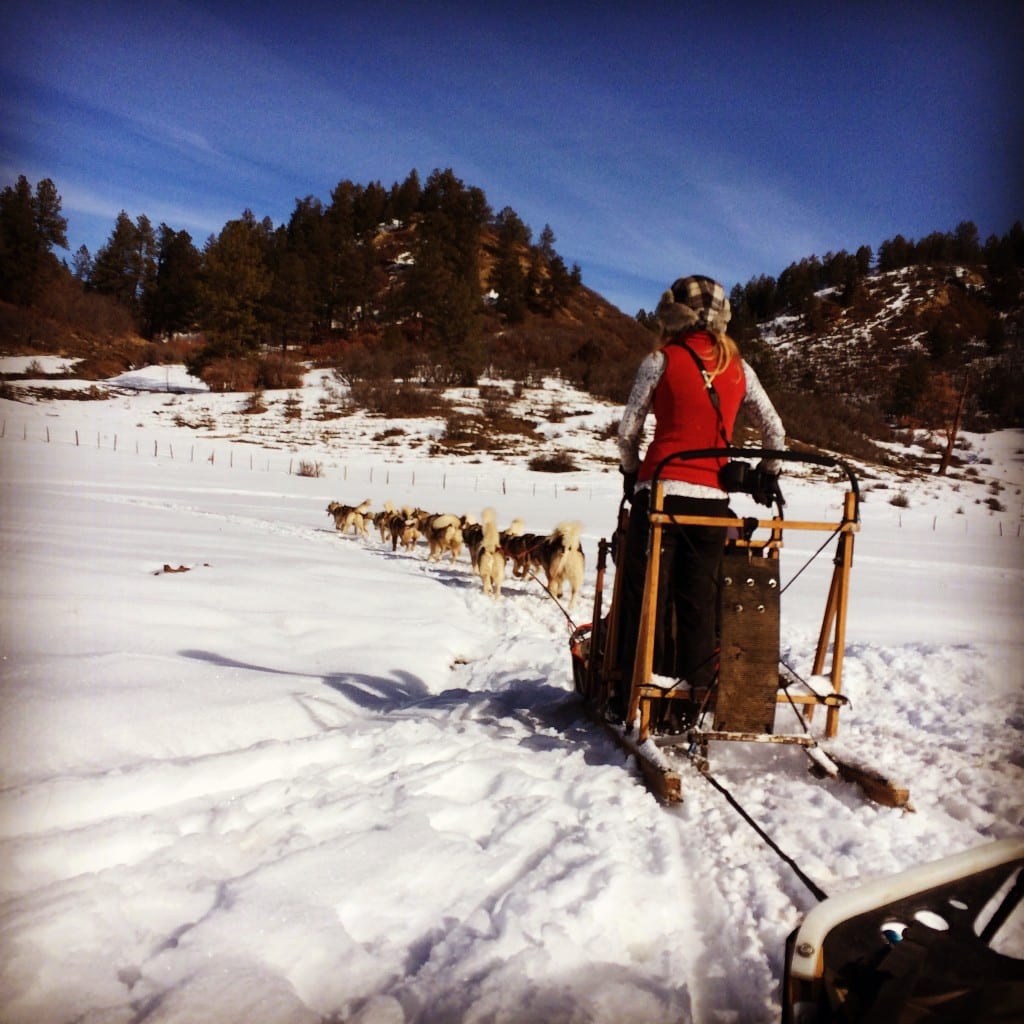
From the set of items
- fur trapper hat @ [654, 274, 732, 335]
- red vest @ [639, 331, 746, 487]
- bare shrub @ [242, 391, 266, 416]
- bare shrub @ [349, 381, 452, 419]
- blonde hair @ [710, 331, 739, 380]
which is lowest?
Answer: red vest @ [639, 331, 746, 487]

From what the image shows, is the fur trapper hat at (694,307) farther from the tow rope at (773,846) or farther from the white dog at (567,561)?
the white dog at (567,561)

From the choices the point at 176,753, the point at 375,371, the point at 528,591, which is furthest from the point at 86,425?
the point at 176,753

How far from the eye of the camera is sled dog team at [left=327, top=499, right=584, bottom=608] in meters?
7.83

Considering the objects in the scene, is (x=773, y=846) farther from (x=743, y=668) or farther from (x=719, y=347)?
(x=719, y=347)

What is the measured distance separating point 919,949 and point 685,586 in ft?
5.41

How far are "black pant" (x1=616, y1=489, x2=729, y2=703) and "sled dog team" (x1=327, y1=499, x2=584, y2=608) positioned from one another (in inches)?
172

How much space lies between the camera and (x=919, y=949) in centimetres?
112

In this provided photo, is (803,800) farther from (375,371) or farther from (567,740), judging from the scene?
(375,371)

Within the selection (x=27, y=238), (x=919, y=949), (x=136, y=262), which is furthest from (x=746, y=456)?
(x=136, y=262)

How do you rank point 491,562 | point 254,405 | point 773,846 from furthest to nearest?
point 254,405
point 491,562
point 773,846

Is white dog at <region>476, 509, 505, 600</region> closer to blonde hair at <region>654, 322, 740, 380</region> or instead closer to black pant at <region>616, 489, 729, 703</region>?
black pant at <region>616, 489, 729, 703</region>

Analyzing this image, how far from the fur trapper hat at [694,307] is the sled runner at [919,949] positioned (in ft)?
6.55

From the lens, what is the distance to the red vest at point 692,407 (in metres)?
2.54

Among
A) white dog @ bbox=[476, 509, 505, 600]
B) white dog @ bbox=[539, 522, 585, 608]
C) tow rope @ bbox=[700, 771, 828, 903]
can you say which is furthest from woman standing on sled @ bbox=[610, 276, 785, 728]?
white dog @ bbox=[476, 509, 505, 600]
